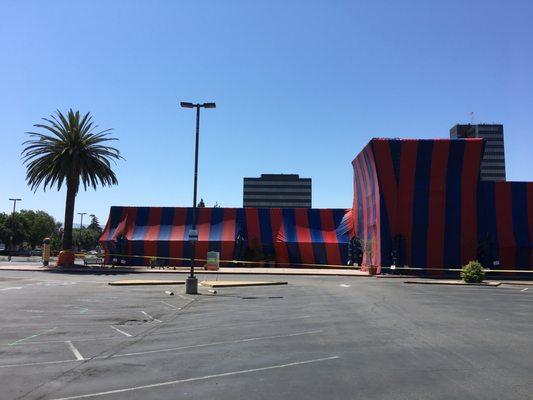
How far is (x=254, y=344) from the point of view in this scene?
10.6 metres

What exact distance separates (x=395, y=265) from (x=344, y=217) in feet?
36.5

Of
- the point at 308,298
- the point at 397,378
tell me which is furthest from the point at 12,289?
the point at 397,378

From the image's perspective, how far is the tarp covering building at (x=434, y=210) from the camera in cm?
3891

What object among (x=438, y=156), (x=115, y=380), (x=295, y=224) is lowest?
(x=115, y=380)

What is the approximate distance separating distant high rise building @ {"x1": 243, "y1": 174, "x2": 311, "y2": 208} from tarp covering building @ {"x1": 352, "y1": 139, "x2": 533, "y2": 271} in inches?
3579

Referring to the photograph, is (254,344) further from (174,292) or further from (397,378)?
(174,292)

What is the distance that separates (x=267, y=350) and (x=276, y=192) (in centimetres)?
12207

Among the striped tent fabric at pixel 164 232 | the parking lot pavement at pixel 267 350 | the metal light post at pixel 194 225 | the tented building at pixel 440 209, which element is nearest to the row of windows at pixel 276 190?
the striped tent fabric at pixel 164 232

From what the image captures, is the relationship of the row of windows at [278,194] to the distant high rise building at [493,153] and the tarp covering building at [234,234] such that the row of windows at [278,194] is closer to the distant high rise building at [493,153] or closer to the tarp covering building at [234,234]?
the distant high rise building at [493,153]

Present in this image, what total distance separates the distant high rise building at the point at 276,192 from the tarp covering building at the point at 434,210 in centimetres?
9091

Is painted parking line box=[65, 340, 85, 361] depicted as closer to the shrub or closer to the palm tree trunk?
the shrub

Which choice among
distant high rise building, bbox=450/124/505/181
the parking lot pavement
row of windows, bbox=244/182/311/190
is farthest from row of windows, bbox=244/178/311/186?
the parking lot pavement

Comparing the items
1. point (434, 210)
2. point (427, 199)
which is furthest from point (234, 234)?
point (434, 210)

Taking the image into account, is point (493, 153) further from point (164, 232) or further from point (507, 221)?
point (164, 232)
